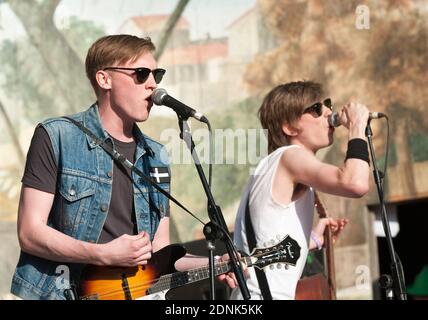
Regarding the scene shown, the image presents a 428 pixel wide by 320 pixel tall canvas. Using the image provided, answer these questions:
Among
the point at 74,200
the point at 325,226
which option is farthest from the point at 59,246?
the point at 325,226

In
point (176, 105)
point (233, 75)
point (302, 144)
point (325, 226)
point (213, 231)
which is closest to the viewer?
point (213, 231)

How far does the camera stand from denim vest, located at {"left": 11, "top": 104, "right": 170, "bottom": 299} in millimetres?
3975

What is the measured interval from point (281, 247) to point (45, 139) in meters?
1.25

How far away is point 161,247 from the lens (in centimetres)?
437

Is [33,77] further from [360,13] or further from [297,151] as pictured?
[360,13]

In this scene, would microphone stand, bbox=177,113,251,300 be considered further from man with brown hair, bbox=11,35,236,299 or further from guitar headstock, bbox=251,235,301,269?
guitar headstock, bbox=251,235,301,269

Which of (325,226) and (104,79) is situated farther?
(325,226)

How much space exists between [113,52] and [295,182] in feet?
3.71

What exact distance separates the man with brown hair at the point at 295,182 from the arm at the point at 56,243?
79 cm

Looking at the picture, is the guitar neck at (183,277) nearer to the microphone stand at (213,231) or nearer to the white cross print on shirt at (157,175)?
the microphone stand at (213,231)

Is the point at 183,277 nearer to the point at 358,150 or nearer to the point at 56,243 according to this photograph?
the point at 56,243

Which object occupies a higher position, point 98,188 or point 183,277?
point 98,188

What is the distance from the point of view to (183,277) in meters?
4.25
